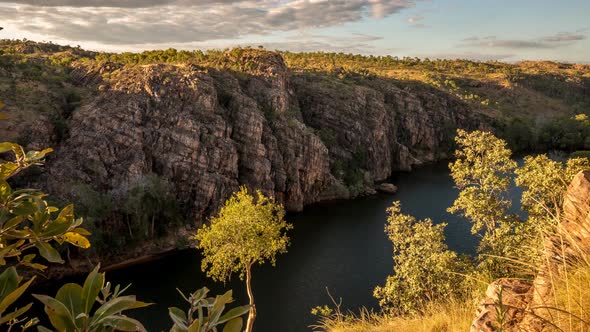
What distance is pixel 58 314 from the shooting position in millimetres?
2357

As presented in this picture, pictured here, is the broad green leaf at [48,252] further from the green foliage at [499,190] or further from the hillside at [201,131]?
the hillside at [201,131]

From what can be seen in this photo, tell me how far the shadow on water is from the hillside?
5.62 metres

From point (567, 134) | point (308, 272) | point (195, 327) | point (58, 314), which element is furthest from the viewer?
point (567, 134)

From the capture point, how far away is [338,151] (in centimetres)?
7706

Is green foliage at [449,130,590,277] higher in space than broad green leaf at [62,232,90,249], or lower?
lower

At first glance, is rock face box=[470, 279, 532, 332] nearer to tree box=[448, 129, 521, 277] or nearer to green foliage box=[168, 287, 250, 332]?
green foliage box=[168, 287, 250, 332]

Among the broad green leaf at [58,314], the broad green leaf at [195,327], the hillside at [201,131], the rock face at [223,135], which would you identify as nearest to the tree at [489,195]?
the broad green leaf at [195,327]

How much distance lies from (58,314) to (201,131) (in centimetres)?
5346

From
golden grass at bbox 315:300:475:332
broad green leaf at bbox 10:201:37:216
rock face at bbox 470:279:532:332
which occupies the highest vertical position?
broad green leaf at bbox 10:201:37:216

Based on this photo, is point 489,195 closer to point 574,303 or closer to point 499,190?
point 499,190

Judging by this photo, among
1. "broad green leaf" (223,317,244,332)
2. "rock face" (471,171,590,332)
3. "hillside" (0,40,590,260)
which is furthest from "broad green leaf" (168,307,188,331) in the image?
"hillside" (0,40,590,260)

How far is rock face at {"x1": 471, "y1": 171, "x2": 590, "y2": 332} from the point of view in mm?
5477

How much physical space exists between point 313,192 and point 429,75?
89308mm

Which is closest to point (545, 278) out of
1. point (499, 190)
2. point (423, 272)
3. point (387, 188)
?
point (423, 272)
